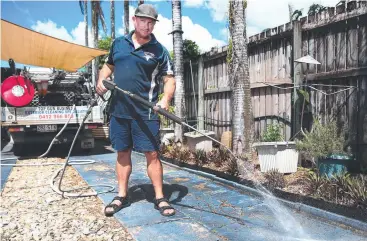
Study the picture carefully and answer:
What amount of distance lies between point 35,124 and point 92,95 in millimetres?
1739

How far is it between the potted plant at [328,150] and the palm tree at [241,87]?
0.89m

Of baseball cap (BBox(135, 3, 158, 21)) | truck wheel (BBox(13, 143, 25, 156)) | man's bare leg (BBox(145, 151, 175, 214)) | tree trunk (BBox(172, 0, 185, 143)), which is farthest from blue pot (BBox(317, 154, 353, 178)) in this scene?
truck wheel (BBox(13, 143, 25, 156))

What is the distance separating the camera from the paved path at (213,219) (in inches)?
108

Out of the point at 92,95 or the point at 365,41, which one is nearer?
the point at 365,41

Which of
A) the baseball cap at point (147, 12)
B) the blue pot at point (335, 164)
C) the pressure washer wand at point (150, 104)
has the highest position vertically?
the baseball cap at point (147, 12)

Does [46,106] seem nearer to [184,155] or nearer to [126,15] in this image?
[184,155]

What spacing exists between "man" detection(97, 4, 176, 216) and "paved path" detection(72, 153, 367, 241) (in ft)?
0.74

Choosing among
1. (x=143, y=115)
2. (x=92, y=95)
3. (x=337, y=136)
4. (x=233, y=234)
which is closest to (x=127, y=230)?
(x=233, y=234)

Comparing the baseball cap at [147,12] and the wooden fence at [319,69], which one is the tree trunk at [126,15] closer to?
the wooden fence at [319,69]

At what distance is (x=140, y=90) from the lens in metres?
3.44

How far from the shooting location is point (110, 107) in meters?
3.57

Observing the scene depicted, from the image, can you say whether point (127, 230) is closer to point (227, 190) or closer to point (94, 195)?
point (94, 195)

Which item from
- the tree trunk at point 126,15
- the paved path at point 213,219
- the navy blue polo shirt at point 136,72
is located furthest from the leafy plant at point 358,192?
the tree trunk at point 126,15

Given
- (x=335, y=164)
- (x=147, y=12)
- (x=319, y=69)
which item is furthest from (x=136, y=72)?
(x=319, y=69)
